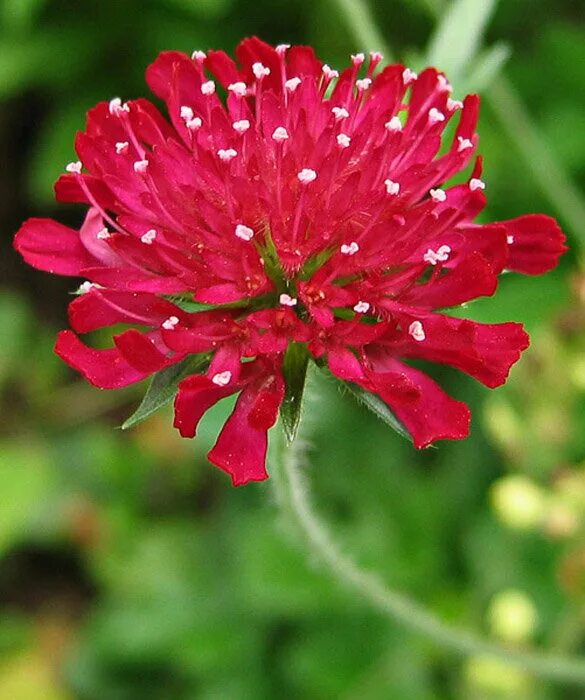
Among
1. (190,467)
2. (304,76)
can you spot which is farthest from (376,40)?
(190,467)

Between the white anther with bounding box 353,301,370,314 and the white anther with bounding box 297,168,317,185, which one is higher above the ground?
the white anther with bounding box 297,168,317,185

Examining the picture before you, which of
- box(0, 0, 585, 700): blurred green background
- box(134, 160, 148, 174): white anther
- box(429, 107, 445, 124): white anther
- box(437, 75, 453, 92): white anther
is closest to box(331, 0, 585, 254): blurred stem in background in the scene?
box(0, 0, 585, 700): blurred green background

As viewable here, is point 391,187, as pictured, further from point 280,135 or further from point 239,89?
point 239,89

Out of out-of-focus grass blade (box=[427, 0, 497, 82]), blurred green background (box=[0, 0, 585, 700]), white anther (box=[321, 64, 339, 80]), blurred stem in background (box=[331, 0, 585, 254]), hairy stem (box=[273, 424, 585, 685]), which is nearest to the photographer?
white anther (box=[321, 64, 339, 80])

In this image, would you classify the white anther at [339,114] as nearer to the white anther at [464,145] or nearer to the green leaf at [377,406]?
the white anther at [464,145]

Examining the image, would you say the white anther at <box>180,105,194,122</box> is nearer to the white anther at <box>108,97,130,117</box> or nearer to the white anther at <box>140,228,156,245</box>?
the white anther at <box>108,97,130,117</box>

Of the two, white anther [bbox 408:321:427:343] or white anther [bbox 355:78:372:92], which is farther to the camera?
white anther [bbox 355:78:372:92]
